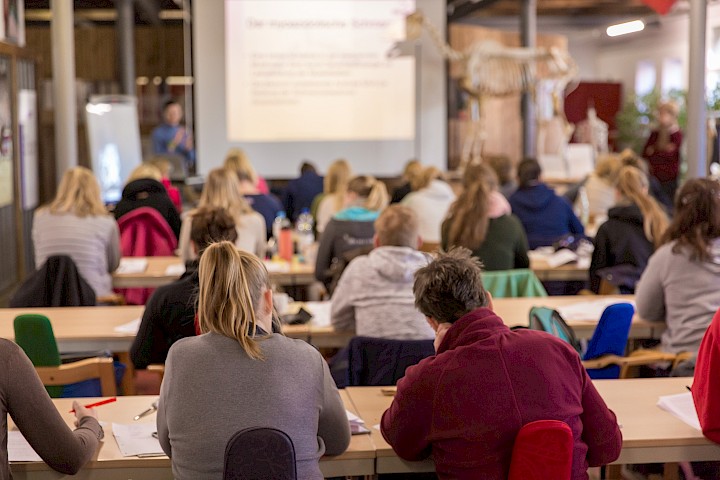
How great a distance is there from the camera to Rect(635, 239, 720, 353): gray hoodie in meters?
4.41

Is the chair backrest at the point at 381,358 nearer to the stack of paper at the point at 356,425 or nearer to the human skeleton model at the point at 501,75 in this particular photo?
the stack of paper at the point at 356,425

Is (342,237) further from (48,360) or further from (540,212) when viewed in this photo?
(48,360)

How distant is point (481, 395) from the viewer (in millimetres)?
2525

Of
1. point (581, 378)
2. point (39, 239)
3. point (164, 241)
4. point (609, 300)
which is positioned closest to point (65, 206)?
point (39, 239)

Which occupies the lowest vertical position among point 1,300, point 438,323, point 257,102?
point 1,300

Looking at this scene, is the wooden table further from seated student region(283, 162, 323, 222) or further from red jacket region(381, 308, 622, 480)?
seated student region(283, 162, 323, 222)

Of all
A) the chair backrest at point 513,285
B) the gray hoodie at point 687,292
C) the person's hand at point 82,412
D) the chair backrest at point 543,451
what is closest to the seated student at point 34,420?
the person's hand at point 82,412

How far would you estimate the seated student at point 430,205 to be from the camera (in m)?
7.58

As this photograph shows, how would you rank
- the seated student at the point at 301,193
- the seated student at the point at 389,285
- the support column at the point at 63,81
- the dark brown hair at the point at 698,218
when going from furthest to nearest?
1. the seated student at the point at 301,193
2. the support column at the point at 63,81
3. the dark brown hair at the point at 698,218
4. the seated student at the point at 389,285

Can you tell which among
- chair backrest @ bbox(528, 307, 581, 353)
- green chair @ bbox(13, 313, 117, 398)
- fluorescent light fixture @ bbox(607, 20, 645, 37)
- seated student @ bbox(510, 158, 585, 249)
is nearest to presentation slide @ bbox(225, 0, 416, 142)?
fluorescent light fixture @ bbox(607, 20, 645, 37)

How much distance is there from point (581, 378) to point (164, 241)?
15.0 feet

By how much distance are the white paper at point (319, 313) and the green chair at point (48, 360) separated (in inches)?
40.1

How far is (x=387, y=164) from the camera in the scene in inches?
473

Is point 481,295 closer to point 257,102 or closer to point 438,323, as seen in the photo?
point 438,323
